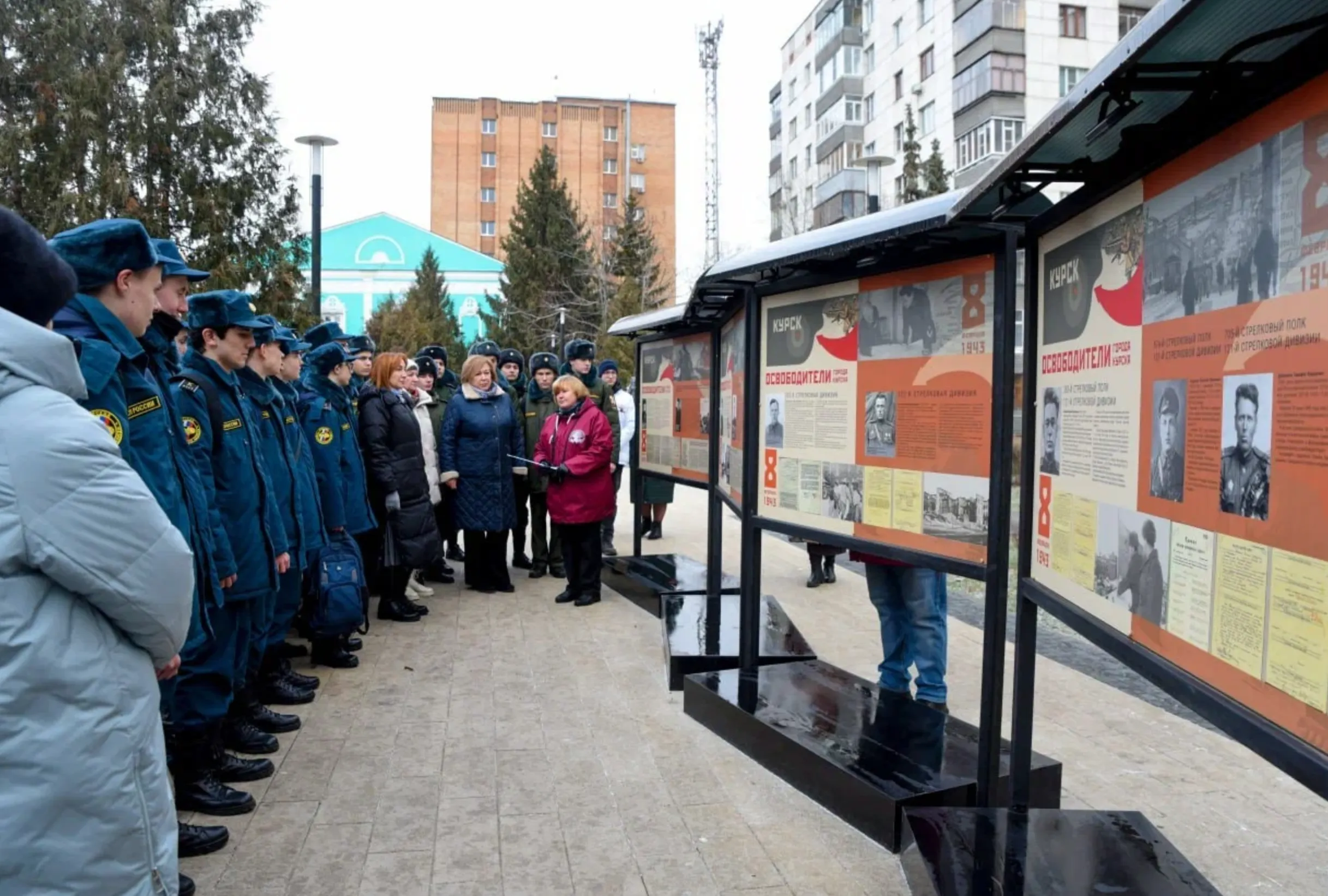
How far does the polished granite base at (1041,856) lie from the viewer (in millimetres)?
2693

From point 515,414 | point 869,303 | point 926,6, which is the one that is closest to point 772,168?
point 926,6

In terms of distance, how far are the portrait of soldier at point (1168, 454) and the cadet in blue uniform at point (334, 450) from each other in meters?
4.61

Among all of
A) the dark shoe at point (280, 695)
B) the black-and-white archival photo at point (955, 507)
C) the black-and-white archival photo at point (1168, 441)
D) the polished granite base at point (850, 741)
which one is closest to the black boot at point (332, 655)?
the dark shoe at point (280, 695)

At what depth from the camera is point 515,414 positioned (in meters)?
8.49

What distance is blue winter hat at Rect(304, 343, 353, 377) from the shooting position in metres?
6.39

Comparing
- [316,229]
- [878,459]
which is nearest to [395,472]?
[878,459]

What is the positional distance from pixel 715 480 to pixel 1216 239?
432 cm

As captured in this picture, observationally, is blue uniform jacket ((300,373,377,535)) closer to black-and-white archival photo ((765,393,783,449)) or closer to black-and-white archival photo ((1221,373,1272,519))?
black-and-white archival photo ((765,393,783,449))

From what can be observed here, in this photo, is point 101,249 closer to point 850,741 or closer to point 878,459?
point 878,459

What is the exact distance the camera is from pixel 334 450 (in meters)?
6.04

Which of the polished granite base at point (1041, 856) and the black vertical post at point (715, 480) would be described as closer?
the polished granite base at point (1041, 856)

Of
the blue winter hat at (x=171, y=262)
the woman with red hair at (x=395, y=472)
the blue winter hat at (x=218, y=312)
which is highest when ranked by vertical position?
the blue winter hat at (x=171, y=262)

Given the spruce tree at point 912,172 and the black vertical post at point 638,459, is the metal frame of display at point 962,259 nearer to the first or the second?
the black vertical post at point 638,459

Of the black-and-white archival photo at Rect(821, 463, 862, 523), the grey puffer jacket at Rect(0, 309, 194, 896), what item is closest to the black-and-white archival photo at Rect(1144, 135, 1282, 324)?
the black-and-white archival photo at Rect(821, 463, 862, 523)
